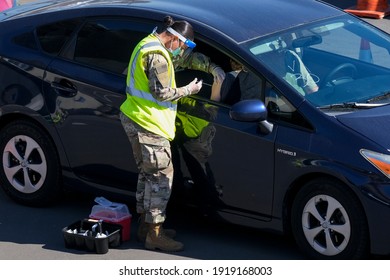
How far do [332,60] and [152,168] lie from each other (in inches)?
61.0

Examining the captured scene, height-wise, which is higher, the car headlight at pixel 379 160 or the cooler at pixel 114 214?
the car headlight at pixel 379 160

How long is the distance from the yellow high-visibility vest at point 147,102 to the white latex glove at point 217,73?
1.03 feet

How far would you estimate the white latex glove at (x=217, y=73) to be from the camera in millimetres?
6719

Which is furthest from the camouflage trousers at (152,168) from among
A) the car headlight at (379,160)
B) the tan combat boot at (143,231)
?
the car headlight at (379,160)

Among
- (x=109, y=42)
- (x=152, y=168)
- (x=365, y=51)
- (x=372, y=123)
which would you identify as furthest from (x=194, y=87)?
(x=365, y=51)

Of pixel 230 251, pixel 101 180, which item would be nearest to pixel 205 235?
pixel 230 251

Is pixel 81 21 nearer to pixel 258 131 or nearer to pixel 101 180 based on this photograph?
pixel 101 180

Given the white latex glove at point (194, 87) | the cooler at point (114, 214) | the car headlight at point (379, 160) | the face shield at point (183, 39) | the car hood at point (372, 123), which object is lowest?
the cooler at point (114, 214)

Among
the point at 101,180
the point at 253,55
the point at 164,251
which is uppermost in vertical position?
the point at 253,55

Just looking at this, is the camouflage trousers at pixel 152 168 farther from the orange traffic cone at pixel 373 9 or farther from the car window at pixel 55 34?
the orange traffic cone at pixel 373 9

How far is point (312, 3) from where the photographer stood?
7586 millimetres

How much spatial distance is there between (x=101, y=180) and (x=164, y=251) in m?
0.82

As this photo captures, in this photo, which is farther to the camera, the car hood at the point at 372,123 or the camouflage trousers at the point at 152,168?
the camouflage trousers at the point at 152,168

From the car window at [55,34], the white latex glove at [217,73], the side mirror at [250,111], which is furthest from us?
the car window at [55,34]
